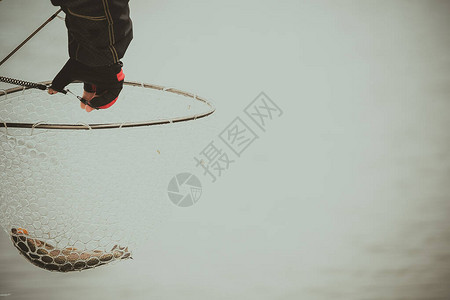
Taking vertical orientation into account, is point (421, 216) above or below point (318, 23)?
below

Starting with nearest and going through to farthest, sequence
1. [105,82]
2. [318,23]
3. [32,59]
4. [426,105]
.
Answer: [105,82]
[32,59]
[318,23]
[426,105]

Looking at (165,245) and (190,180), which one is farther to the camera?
(165,245)

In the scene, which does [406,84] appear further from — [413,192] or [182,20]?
[182,20]

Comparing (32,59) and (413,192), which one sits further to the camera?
(413,192)

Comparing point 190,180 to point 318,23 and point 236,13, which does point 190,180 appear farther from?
point 318,23

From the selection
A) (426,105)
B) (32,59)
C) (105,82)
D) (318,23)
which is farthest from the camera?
(426,105)

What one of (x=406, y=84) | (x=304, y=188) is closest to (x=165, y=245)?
(x=304, y=188)

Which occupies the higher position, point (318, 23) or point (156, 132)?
point (318, 23)

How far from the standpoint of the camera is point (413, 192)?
3.78 ft

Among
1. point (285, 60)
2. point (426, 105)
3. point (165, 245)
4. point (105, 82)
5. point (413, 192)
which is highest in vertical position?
point (285, 60)

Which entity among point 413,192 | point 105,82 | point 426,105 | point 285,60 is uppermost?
point 285,60

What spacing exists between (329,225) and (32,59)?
112 cm

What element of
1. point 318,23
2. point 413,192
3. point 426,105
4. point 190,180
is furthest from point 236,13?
point 413,192

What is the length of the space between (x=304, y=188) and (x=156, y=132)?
688 millimetres
